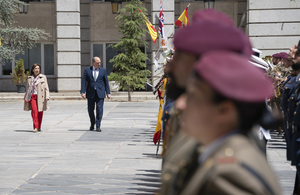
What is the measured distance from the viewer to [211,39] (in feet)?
4.24

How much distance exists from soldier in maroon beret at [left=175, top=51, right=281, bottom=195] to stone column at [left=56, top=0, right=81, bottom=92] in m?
23.4

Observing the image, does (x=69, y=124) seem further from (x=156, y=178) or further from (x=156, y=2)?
(x=156, y=2)

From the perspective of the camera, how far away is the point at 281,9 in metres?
23.1

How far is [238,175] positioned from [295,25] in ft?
76.3

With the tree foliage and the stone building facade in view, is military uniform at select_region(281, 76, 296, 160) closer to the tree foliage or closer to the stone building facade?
the stone building facade

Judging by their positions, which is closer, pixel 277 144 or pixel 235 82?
pixel 235 82

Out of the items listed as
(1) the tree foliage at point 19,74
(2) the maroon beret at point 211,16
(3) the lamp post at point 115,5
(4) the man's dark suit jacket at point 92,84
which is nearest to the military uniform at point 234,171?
(2) the maroon beret at point 211,16

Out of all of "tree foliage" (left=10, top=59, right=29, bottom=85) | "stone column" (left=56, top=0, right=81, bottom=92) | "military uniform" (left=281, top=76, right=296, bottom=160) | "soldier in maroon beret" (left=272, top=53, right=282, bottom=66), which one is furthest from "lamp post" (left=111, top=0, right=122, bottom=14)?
"military uniform" (left=281, top=76, right=296, bottom=160)

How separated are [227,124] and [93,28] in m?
25.3

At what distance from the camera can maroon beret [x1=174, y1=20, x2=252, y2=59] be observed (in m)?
1.27

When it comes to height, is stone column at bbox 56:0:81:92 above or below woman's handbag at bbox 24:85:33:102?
above

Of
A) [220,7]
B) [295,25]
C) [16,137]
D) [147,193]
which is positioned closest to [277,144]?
[147,193]

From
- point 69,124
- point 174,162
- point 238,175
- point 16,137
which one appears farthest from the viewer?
point 69,124

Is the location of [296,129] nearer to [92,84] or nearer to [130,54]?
[92,84]
